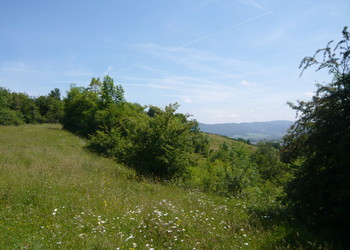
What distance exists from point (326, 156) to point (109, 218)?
5.53 meters

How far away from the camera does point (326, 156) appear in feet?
17.3

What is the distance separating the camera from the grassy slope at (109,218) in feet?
14.5

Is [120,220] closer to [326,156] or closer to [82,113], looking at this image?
[326,156]

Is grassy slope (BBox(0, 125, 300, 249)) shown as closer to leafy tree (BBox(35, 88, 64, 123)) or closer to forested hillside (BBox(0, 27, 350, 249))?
forested hillside (BBox(0, 27, 350, 249))

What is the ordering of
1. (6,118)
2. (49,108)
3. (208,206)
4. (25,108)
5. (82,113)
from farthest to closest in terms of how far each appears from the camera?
(49,108) < (25,108) < (6,118) < (82,113) < (208,206)

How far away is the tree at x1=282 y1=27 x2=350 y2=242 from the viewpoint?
4.61 meters

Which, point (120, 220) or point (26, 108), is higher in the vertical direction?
point (26, 108)

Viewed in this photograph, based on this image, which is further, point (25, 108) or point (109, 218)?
point (25, 108)

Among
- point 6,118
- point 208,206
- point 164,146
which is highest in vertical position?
point 6,118

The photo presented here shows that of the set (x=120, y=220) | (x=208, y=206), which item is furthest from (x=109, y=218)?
(x=208, y=206)

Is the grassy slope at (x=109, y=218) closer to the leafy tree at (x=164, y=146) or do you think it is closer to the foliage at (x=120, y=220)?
the foliage at (x=120, y=220)

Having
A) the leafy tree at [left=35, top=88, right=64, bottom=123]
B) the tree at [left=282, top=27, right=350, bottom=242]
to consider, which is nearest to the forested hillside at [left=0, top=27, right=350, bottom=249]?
the tree at [left=282, top=27, right=350, bottom=242]

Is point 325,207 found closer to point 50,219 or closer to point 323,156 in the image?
point 323,156

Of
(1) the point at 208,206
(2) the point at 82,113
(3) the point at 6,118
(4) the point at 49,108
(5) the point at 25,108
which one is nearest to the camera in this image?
(1) the point at 208,206
